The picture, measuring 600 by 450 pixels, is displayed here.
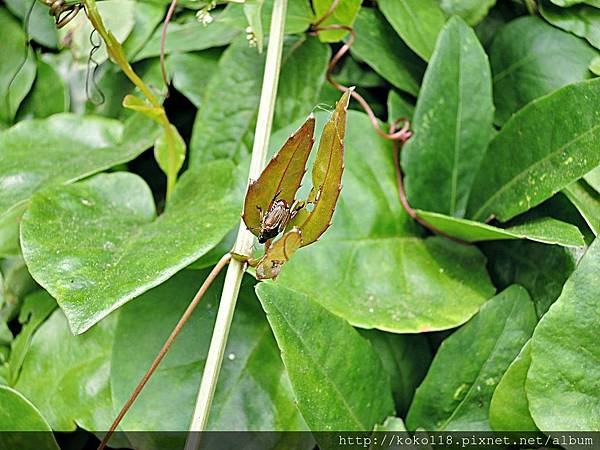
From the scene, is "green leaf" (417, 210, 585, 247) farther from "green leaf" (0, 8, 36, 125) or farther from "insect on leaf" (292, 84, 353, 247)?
"green leaf" (0, 8, 36, 125)

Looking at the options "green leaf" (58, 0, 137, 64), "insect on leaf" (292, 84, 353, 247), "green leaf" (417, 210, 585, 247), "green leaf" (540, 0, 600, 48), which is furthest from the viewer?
"green leaf" (58, 0, 137, 64)

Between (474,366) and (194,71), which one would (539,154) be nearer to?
(474,366)

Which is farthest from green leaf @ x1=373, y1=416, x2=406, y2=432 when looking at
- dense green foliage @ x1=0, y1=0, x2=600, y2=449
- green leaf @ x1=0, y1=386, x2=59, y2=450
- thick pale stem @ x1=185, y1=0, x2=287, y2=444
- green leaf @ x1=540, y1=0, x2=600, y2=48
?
green leaf @ x1=540, y1=0, x2=600, y2=48

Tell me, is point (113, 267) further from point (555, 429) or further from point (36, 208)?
point (555, 429)

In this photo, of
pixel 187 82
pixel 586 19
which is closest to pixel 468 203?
pixel 586 19

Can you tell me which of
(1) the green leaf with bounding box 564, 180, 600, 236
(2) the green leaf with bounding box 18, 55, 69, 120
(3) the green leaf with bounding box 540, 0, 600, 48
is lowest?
(2) the green leaf with bounding box 18, 55, 69, 120

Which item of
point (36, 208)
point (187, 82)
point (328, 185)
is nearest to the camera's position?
point (328, 185)

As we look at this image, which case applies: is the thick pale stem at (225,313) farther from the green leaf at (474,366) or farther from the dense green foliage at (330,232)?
the green leaf at (474,366)
